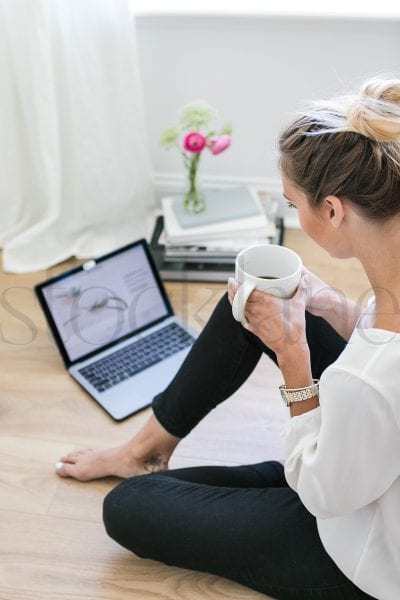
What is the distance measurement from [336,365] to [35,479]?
875 millimetres

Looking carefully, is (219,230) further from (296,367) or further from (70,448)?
(296,367)

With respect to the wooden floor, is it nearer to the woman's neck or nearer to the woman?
the woman

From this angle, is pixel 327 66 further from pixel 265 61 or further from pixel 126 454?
pixel 126 454

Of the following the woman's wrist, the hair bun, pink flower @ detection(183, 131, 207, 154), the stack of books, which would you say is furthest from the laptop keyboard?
the hair bun

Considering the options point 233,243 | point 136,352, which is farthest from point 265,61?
point 136,352

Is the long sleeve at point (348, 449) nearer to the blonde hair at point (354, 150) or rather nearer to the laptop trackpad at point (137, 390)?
the blonde hair at point (354, 150)

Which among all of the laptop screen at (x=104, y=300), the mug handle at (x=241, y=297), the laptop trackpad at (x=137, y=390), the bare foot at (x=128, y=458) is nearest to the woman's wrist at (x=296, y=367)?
the mug handle at (x=241, y=297)

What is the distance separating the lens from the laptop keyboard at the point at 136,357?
74.7 inches

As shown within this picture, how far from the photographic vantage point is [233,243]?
7.09 ft

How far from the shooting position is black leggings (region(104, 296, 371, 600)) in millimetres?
1288

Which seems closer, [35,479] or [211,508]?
[211,508]

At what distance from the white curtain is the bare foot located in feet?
2.50

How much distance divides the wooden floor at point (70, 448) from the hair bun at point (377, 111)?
2.76 ft

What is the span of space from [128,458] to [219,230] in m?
0.75
